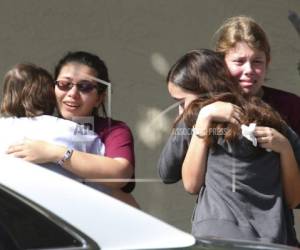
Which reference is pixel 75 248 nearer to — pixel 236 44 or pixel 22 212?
pixel 22 212

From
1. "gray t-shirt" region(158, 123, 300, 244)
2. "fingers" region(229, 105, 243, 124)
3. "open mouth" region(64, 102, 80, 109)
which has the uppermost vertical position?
"fingers" region(229, 105, 243, 124)

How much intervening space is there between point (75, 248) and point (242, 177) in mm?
1087

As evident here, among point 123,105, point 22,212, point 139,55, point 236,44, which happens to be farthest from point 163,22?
point 22,212

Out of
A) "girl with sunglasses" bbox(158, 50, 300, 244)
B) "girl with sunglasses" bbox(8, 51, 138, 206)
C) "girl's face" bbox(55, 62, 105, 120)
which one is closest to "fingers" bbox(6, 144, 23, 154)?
"girl with sunglasses" bbox(8, 51, 138, 206)

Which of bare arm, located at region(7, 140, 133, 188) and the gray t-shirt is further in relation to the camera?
bare arm, located at region(7, 140, 133, 188)

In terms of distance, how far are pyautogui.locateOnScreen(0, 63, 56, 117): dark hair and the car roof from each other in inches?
42.4

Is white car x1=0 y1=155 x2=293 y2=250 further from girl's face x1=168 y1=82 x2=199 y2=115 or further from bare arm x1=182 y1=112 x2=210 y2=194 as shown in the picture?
girl's face x1=168 y1=82 x2=199 y2=115

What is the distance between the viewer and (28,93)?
3.61m

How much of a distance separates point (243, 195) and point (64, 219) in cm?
110

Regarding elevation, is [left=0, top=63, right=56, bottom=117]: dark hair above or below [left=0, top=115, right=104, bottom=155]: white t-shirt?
above

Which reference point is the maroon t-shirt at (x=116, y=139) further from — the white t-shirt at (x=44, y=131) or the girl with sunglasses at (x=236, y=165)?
the girl with sunglasses at (x=236, y=165)

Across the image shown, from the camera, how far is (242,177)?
325 centimetres

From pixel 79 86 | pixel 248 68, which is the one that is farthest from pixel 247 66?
pixel 79 86

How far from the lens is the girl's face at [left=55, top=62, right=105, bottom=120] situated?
374 cm
